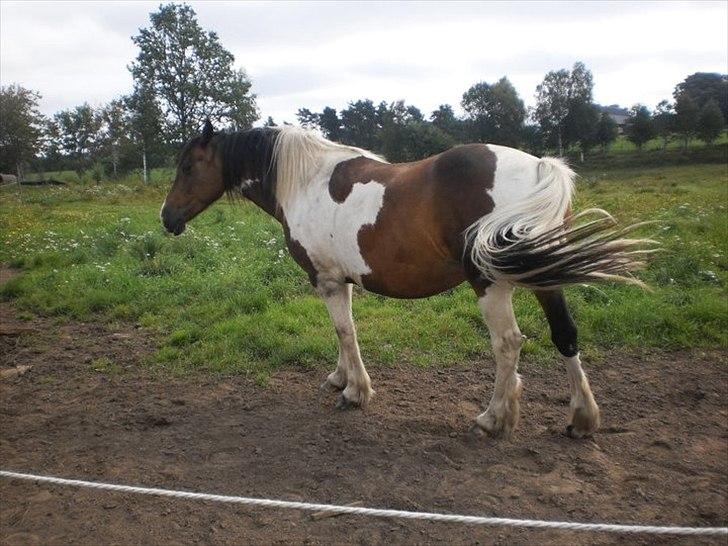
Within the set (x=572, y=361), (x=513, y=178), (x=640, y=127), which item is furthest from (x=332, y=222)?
(x=640, y=127)

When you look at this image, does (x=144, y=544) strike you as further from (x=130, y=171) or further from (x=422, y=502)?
(x=130, y=171)

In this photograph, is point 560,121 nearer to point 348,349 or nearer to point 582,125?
point 582,125

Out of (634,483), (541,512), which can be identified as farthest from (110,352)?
(634,483)

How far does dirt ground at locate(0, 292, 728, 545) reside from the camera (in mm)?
2588

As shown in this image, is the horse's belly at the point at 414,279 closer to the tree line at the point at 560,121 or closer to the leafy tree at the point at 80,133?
the tree line at the point at 560,121

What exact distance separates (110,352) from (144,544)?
3358mm

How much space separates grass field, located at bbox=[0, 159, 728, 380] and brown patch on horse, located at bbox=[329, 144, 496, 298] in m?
1.51

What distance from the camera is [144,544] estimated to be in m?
2.51

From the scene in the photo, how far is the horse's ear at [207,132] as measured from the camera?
421cm

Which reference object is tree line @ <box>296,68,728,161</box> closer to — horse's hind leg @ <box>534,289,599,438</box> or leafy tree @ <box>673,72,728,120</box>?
leafy tree @ <box>673,72,728,120</box>

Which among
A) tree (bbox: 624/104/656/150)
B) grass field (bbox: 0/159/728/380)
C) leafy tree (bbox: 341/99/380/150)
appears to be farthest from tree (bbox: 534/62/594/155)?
grass field (bbox: 0/159/728/380)

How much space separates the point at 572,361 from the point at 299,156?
2505mm

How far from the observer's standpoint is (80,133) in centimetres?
4981

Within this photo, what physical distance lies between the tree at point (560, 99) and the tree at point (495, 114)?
233 cm
